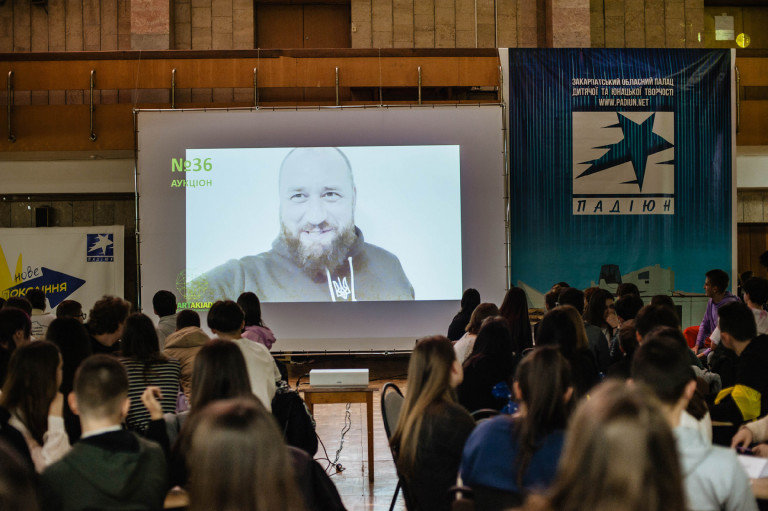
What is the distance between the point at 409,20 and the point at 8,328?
9.04 meters

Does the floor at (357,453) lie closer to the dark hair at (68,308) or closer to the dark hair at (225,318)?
the dark hair at (225,318)

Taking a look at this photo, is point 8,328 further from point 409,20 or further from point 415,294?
point 409,20

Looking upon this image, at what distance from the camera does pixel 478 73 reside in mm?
9664

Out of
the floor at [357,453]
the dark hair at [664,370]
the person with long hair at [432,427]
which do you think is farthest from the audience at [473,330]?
the dark hair at [664,370]

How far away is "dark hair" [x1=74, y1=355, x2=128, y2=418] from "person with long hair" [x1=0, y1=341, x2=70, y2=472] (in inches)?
23.0

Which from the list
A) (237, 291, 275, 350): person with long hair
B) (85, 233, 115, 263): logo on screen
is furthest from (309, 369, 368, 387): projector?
(85, 233, 115, 263): logo on screen

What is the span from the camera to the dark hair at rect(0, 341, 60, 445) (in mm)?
2922

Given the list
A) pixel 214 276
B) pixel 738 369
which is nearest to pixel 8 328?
pixel 738 369

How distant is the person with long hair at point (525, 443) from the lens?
7.96 ft

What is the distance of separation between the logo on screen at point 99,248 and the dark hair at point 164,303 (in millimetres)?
5084

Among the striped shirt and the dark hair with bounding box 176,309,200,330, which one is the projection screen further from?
the striped shirt

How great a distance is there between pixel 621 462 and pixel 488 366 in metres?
3.37

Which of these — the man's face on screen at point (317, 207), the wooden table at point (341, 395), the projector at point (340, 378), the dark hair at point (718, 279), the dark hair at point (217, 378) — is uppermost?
the man's face on screen at point (317, 207)

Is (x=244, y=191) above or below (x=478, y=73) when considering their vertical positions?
below
